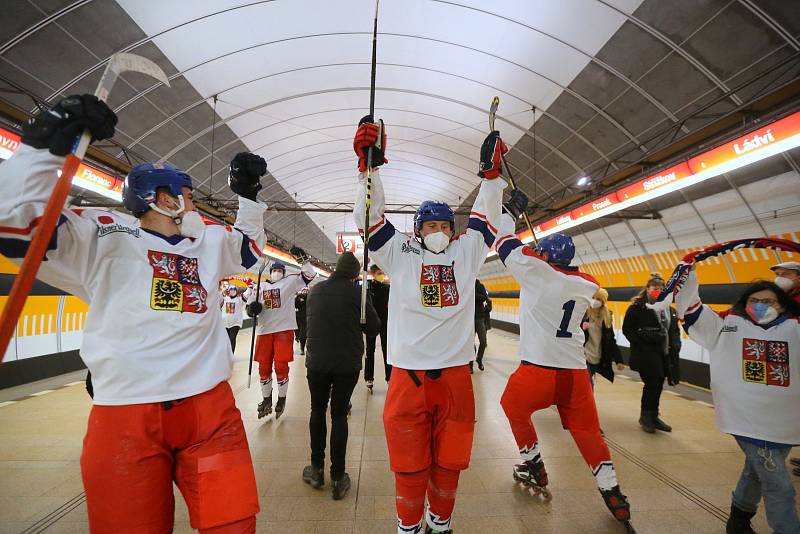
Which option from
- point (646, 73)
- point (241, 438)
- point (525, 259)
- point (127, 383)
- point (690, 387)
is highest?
point (646, 73)

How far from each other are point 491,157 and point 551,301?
1492mm

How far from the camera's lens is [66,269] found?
1571 mm

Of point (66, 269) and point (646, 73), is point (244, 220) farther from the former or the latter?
point (646, 73)

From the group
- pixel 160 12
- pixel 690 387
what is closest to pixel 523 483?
pixel 690 387

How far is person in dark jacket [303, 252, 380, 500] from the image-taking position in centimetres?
339

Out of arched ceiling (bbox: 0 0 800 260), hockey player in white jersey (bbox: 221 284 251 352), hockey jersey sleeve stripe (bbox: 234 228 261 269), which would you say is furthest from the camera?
hockey player in white jersey (bbox: 221 284 251 352)

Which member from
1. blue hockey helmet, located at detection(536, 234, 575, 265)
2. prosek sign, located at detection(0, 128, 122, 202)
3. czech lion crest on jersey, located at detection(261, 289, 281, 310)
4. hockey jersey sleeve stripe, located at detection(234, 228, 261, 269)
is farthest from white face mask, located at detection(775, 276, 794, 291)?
prosek sign, located at detection(0, 128, 122, 202)

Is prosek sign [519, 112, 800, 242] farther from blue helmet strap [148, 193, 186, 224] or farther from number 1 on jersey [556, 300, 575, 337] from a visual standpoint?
blue helmet strap [148, 193, 186, 224]

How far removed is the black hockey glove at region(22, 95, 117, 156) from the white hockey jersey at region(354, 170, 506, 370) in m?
1.37

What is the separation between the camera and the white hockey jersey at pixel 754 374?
2.56m

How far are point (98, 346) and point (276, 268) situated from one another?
5.38m

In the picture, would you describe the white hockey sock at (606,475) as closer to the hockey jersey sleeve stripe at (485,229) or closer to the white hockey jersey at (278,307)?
the hockey jersey sleeve stripe at (485,229)

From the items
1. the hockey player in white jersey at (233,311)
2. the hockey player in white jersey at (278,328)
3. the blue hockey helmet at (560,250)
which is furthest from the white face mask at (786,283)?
the hockey player in white jersey at (233,311)

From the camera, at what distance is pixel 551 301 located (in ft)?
10.9
